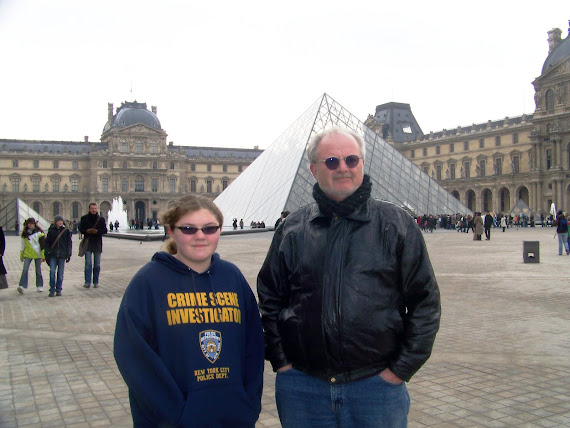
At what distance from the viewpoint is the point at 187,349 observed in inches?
78.0

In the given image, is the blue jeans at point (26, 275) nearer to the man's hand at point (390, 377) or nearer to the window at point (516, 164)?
the man's hand at point (390, 377)

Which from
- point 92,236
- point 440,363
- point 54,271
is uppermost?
point 92,236

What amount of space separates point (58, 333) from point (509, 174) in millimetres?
54049

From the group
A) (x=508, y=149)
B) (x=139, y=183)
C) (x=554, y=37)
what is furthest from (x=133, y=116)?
(x=554, y=37)

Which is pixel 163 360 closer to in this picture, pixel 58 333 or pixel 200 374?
pixel 200 374

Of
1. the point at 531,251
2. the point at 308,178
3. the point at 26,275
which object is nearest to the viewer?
the point at 26,275

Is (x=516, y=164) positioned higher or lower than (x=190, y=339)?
higher

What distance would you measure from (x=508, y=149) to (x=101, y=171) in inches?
1844

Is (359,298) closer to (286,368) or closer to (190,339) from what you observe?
(286,368)

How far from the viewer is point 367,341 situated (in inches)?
77.3

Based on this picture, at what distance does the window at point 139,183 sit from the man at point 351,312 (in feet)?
227

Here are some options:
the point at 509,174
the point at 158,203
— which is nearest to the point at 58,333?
the point at 509,174

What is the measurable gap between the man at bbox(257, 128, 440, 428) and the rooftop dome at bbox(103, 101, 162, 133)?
70.2m

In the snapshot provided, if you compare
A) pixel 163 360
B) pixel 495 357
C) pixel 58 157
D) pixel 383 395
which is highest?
pixel 58 157
